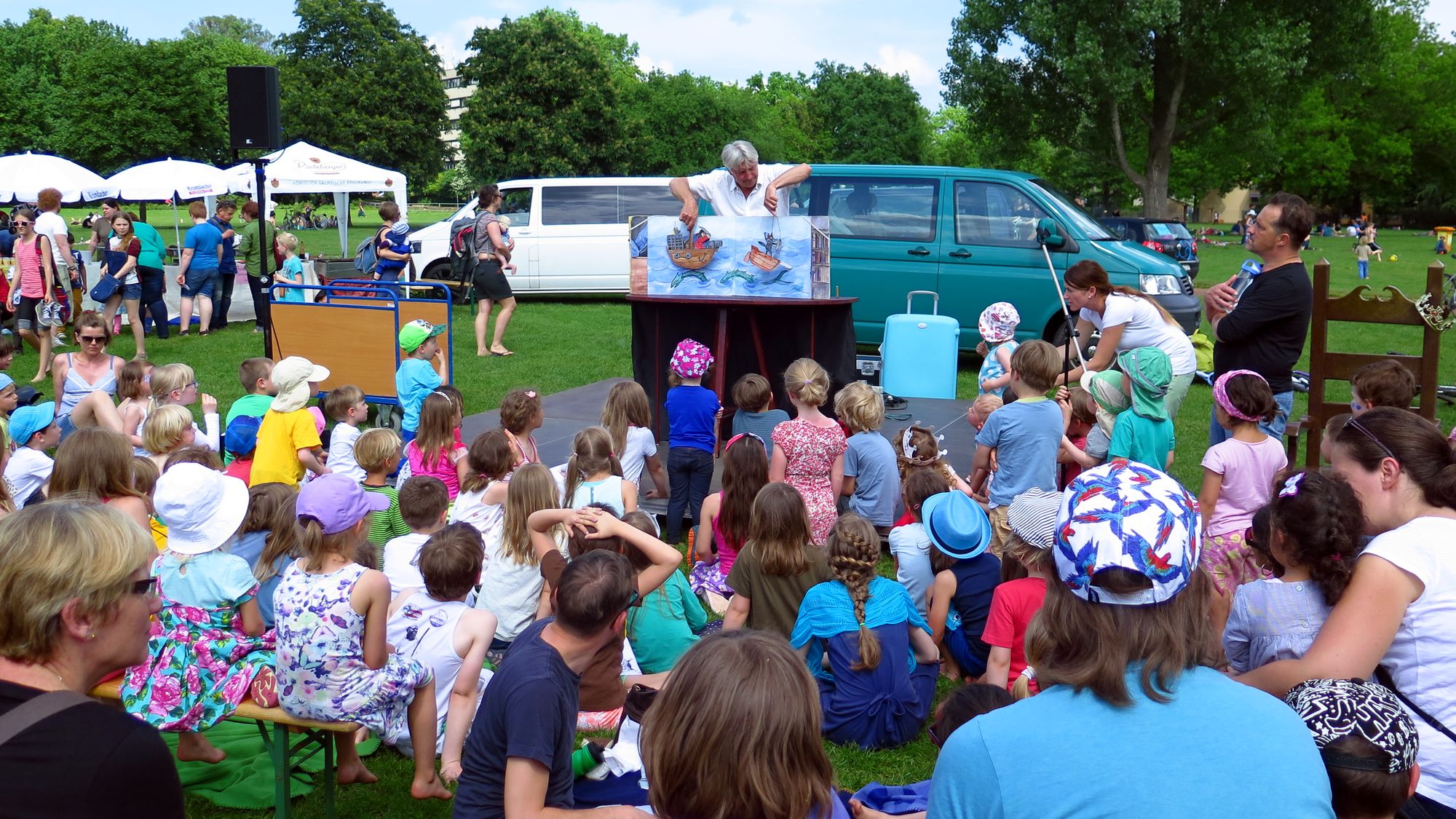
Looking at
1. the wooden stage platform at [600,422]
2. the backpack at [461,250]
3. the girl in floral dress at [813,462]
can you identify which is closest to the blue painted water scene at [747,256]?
the wooden stage platform at [600,422]

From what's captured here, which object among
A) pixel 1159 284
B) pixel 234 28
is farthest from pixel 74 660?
pixel 234 28

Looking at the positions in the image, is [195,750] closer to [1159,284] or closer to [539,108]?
[1159,284]

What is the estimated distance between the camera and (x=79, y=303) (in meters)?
14.2

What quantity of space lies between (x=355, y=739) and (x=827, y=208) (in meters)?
8.77

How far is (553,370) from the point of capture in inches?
453

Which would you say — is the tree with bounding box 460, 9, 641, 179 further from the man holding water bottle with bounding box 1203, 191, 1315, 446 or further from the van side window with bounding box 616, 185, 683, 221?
the man holding water bottle with bounding box 1203, 191, 1315, 446

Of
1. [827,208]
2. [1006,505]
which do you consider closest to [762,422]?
[1006,505]

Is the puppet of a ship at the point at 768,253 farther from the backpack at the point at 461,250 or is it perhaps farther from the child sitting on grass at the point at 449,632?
the backpack at the point at 461,250

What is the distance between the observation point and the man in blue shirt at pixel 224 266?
1357cm

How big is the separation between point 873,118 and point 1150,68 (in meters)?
28.2

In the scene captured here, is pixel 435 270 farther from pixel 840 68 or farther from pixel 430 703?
pixel 840 68

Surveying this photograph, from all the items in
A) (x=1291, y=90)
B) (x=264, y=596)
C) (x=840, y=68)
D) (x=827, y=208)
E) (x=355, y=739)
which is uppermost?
(x=840, y=68)

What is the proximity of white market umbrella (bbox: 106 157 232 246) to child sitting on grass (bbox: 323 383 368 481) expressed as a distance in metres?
15.0

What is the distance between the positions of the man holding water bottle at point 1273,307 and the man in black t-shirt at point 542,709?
3.65 meters
